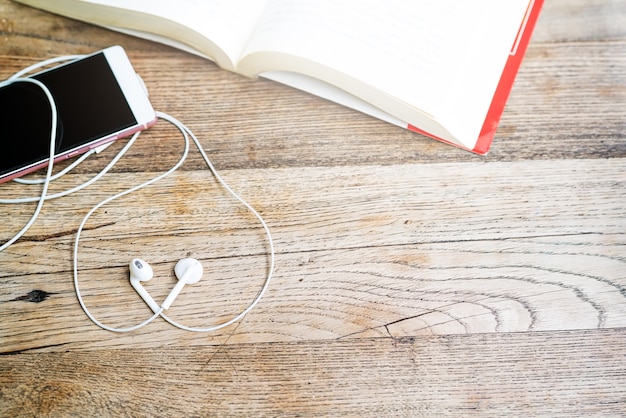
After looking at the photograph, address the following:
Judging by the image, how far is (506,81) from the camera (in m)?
0.73

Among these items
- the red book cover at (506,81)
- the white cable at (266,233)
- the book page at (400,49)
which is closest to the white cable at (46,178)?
the white cable at (266,233)

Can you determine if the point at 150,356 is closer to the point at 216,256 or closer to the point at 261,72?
the point at 216,256

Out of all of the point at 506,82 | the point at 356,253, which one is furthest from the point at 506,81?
the point at 356,253

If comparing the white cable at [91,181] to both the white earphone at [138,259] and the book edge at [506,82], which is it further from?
the book edge at [506,82]

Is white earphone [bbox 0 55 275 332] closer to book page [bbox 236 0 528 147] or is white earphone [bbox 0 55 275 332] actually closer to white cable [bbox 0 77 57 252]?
white cable [bbox 0 77 57 252]

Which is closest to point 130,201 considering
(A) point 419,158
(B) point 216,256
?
(B) point 216,256

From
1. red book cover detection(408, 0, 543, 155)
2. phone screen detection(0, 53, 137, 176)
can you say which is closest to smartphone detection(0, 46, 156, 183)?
phone screen detection(0, 53, 137, 176)

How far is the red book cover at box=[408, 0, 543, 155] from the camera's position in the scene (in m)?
0.72

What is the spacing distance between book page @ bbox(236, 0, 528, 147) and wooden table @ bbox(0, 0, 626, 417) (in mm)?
60

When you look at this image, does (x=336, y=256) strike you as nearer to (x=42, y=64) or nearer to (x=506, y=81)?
(x=506, y=81)

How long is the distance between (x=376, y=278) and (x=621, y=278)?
0.97 feet

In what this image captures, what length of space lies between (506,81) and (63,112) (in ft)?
1.85

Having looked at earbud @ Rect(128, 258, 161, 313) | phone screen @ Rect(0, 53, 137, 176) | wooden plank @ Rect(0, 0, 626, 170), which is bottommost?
earbud @ Rect(128, 258, 161, 313)

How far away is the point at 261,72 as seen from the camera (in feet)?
2.36
